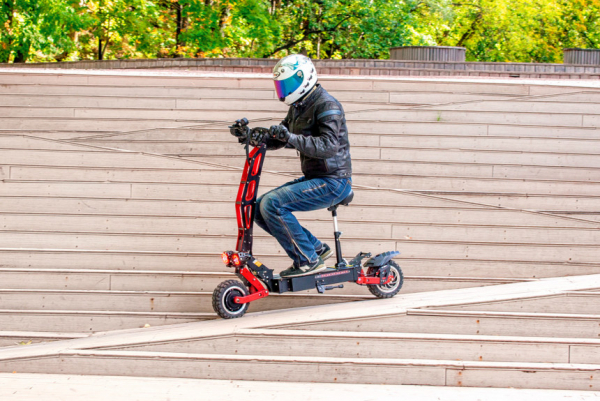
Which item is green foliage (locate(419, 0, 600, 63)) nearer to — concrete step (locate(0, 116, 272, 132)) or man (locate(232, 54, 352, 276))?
concrete step (locate(0, 116, 272, 132))

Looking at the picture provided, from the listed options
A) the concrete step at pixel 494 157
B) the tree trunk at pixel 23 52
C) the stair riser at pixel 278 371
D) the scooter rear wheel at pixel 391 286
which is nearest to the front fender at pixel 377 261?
the scooter rear wheel at pixel 391 286

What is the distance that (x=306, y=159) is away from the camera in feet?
16.4

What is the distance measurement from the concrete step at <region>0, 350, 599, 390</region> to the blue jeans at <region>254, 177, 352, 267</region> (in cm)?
86

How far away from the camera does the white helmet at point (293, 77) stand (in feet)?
15.6

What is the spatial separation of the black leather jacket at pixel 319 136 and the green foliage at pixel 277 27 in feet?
35.3

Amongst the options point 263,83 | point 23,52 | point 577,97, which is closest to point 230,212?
point 263,83

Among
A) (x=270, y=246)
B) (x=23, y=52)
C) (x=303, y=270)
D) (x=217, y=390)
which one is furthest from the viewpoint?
(x=23, y=52)

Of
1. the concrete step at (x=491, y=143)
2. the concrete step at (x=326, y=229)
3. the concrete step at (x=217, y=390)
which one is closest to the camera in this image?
the concrete step at (x=217, y=390)

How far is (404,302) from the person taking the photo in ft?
16.4

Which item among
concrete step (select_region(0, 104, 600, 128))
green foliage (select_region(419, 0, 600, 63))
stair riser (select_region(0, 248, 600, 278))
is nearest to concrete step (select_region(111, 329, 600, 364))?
stair riser (select_region(0, 248, 600, 278))

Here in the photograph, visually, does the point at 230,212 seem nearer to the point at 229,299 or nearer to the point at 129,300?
the point at 129,300

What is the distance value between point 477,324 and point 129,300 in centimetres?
287

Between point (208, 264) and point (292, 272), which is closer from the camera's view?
point (292, 272)

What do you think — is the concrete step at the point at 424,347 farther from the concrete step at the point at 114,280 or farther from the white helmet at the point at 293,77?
the white helmet at the point at 293,77
